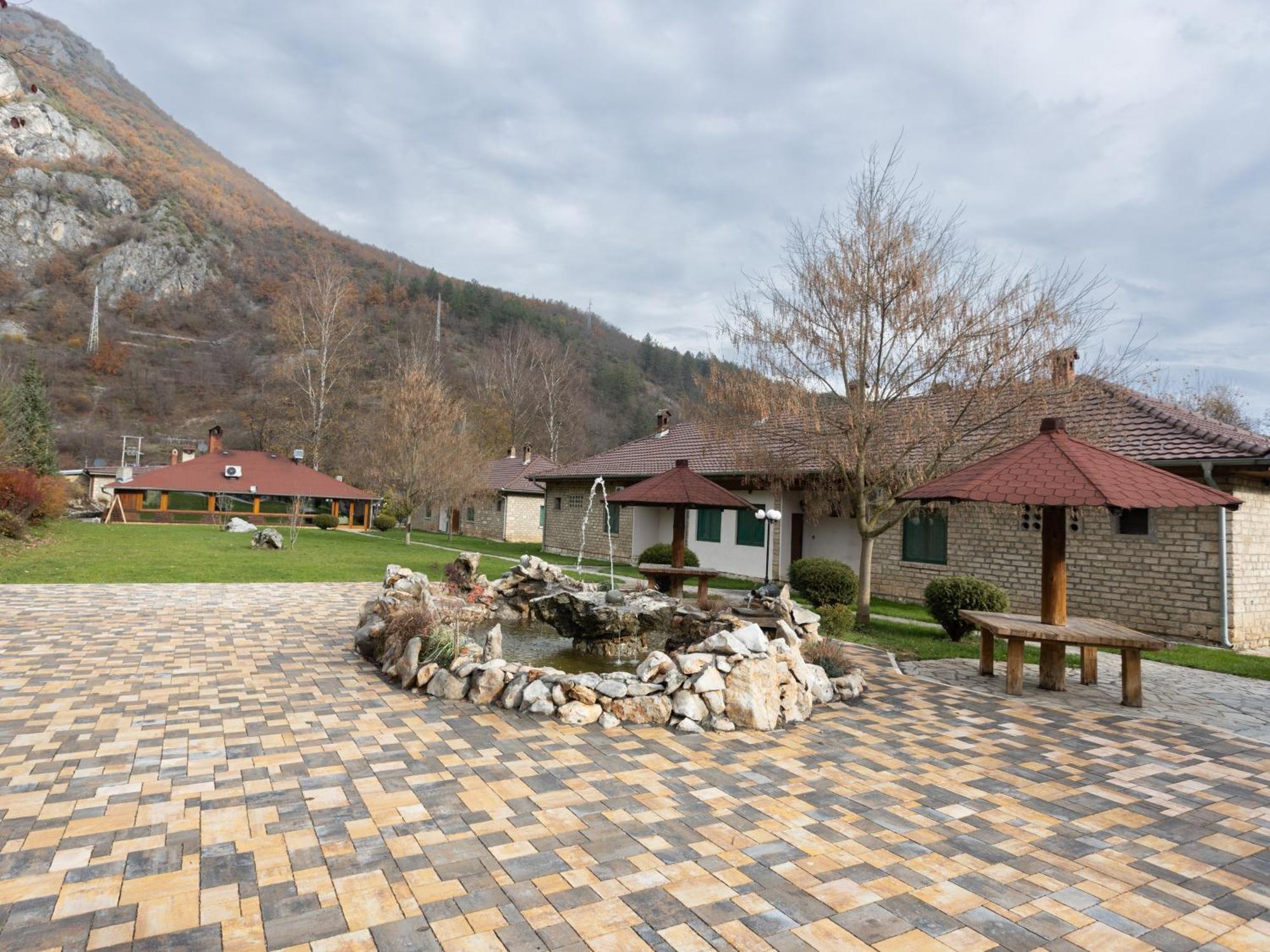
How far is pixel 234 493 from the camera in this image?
29328mm

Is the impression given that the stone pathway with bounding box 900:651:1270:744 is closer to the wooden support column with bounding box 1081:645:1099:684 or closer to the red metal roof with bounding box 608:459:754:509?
the wooden support column with bounding box 1081:645:1099:684

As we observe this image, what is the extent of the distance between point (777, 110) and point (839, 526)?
9905 mm

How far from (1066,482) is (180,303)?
67377 millimetres

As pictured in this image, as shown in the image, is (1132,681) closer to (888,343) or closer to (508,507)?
(888,343)

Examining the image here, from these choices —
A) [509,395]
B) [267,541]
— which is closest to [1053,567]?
[267,541]

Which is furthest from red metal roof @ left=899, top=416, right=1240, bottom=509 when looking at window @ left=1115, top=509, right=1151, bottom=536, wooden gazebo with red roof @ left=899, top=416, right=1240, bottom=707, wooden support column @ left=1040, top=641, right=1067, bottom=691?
window @ left=1115, top=509, right=1151, bottom=536

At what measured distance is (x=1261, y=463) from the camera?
9.61 meters

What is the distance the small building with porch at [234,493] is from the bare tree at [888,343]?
80.9ft

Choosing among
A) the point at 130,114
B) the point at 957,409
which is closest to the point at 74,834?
the point at 957,409

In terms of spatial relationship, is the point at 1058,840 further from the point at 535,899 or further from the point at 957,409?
the point at 957,409

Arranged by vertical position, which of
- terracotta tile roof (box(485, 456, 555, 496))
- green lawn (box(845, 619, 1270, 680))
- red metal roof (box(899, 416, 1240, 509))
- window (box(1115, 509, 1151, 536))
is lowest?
green lawn (box(845, 619, 1270, 680))

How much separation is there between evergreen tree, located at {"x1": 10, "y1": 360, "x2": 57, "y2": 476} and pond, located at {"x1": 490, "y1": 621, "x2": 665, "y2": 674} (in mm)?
23652

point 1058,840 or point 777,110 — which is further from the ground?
point 777,110

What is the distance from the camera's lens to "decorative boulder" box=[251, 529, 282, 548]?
1820 cm
